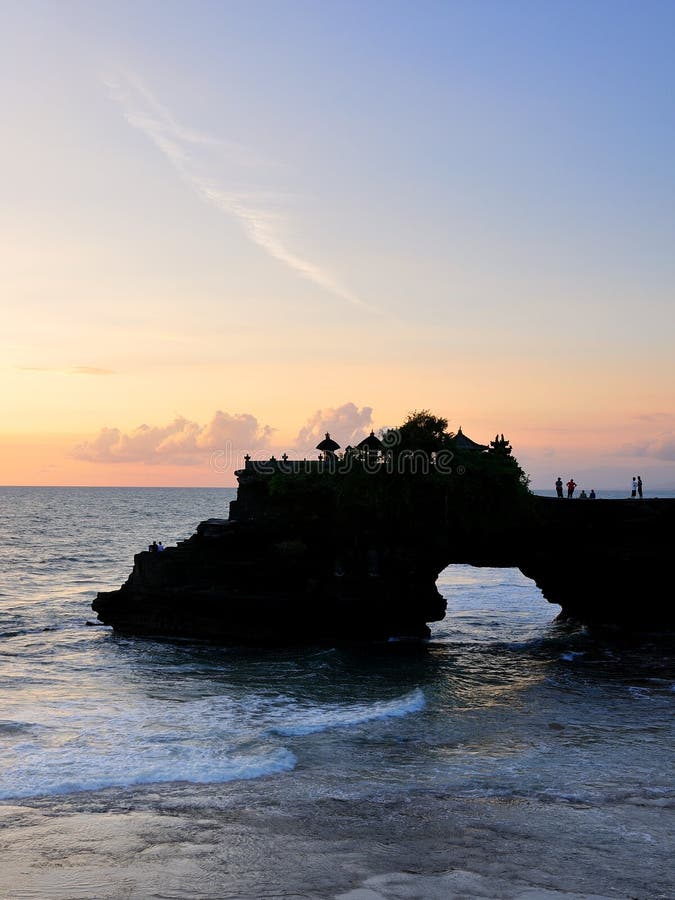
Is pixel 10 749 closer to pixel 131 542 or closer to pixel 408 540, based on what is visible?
pixel 408 540

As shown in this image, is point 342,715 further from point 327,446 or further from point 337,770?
point 327,446

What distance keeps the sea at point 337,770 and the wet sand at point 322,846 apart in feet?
0.17

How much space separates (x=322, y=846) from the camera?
14406 millimetres

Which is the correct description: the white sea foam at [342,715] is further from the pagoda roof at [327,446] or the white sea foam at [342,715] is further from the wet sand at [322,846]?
the pagoda roof at [327,446]

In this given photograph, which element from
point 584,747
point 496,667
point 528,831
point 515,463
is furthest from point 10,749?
point 515,463

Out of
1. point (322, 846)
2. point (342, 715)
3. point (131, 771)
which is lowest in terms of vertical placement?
point (342, 715)

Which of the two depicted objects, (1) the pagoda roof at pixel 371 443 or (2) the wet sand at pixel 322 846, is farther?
(1) the pagoda roof at pixel 371 443

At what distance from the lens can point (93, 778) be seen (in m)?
18.1

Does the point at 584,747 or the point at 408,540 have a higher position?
the point at 408,540

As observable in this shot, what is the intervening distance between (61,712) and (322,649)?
44.2 feet

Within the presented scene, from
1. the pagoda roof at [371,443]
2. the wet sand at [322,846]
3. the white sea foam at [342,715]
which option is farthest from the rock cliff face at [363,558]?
the wet sand at [322,846]

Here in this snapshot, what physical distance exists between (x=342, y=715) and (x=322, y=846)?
951cm

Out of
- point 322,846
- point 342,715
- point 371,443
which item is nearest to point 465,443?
point 371,443

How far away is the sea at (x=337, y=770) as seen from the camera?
1340 cm
